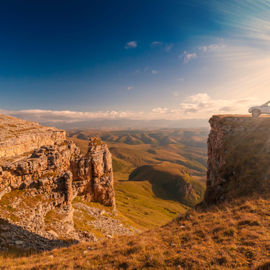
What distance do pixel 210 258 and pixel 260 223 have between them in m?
7.89

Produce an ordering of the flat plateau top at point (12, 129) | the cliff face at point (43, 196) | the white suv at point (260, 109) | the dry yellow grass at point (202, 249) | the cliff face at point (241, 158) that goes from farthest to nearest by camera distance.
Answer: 1. the flat plateau top at point (12, 129)
2. the white suv at point (260, 109)
3. the cliff face at point (43, 196)
4. the cliff face at point (241, 158)
5. the dry yellow grass at point (202, 249)

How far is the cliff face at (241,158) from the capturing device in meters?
23.2

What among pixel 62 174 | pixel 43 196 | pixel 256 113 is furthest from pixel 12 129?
pixel 256 113

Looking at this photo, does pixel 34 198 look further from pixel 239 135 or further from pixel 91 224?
pixel 239 135

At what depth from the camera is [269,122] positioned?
3312 cm

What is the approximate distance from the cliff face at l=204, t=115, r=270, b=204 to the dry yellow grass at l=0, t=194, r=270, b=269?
13.6 ft

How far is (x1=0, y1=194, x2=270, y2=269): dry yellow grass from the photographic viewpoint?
1162 centimetres

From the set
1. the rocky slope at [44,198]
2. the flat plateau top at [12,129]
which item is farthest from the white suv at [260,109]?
the flat plateau top at [12,129]

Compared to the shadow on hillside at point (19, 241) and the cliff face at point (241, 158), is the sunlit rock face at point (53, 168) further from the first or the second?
the cliff face at point (241, 158)

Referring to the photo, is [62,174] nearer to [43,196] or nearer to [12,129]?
[43,196]

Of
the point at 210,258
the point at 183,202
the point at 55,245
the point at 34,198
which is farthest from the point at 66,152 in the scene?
the point at 183,202

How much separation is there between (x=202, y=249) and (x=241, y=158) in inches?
846

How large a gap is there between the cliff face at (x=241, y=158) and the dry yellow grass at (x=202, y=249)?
4.16m

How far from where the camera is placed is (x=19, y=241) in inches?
817
